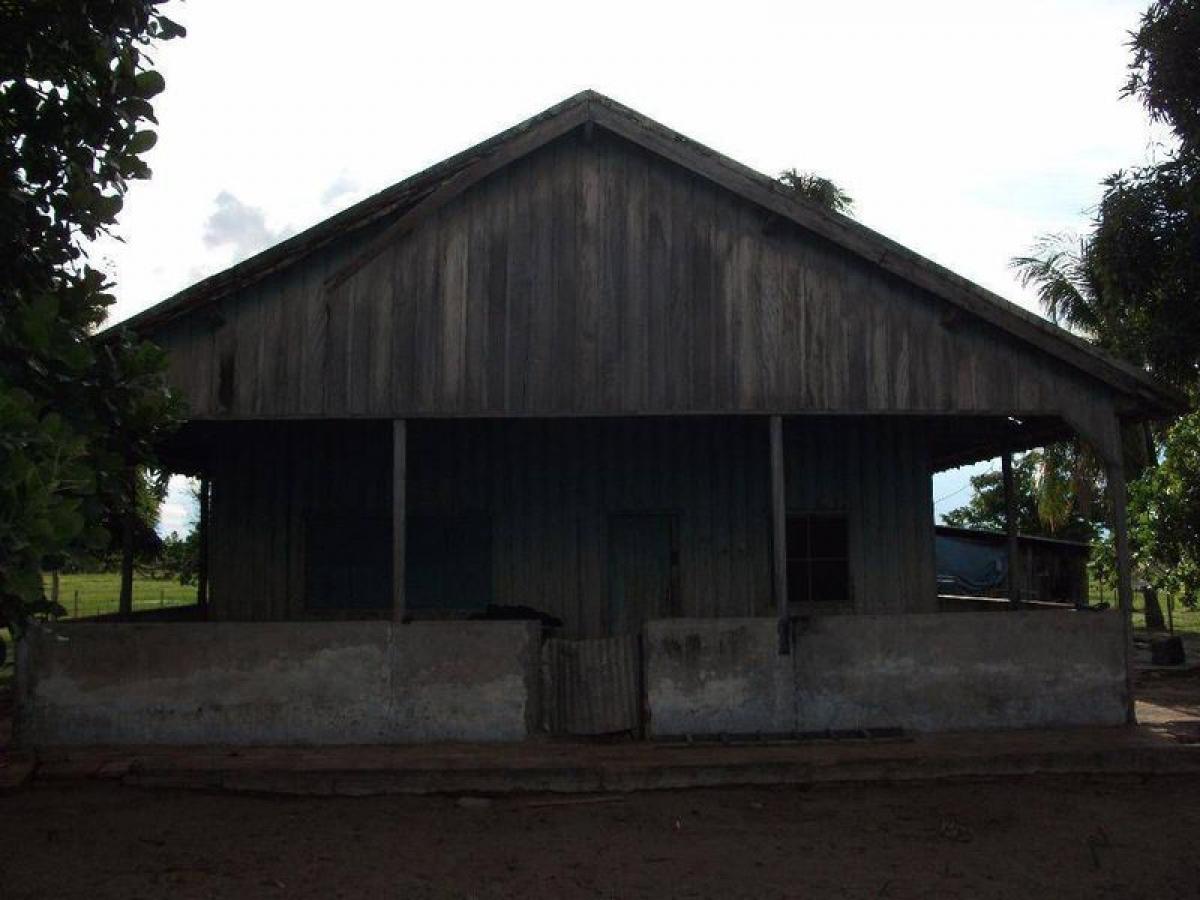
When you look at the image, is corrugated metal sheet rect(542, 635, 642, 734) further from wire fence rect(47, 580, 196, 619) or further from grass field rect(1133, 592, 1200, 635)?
grass field rect(1133, 592, 1200, 635)

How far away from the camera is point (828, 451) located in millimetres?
13734

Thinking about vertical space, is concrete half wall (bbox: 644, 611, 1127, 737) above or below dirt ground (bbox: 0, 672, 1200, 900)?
above

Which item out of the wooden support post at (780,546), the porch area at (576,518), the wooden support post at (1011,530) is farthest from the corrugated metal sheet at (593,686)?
the wooden support post at (1011,530)

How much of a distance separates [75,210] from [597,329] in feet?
18.8

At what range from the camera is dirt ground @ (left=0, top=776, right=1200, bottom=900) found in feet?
22.6

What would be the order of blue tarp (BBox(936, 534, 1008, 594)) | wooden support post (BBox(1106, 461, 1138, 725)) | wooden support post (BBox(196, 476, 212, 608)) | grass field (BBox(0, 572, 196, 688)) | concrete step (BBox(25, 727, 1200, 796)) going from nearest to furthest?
concrete step (BBox(25, 727, 1200, 796)) → wooden support post (BBox(1106, 461, 1138, 725)) → wooden support post (BBox(196, 476, 212, 608)) → grass field (BBox(0, 572, 196, 688)) → blue tarp (BBox(936, 534, 1008, 594))

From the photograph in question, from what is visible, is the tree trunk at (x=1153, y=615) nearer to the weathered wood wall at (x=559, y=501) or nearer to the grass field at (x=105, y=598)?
the weathered wood wall at (x=559, y=501)

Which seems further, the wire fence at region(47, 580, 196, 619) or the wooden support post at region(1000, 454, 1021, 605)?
the wire fence at region(47, 580, 196, 619)

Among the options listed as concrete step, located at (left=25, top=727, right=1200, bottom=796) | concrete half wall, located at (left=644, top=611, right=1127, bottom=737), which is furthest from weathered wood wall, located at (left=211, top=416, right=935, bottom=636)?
concrete step, located at (left=25, top=727, right=1200, bottom=796)

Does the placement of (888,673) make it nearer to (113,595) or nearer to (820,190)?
(820,190)

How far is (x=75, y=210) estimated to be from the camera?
5613 mm

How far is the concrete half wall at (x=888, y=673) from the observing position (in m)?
10.2

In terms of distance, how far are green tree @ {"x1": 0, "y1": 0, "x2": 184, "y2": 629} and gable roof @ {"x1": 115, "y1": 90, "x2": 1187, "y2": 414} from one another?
488 cm

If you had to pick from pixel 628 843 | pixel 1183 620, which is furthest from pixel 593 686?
pixel 1183 620
